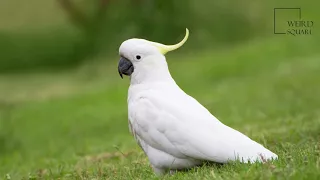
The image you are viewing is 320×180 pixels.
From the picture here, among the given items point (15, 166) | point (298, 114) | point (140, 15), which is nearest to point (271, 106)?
point (298, 114)

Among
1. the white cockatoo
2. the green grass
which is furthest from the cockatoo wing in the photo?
the green grass

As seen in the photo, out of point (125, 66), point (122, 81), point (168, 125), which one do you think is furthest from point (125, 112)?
point (168, 125)

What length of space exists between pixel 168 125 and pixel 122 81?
1063 centimetres

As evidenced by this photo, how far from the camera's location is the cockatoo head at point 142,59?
15.3ft

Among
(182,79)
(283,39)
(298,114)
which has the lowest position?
(298,114)

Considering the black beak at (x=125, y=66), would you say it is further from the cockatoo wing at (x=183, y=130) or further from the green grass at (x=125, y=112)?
the green grass at (x=125, y=112)

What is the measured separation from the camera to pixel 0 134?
420 inches

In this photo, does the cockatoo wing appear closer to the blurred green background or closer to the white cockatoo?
the white cockatoo

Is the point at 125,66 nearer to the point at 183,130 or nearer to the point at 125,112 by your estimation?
the point at 183,130

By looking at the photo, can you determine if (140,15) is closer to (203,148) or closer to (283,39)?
(283,39)

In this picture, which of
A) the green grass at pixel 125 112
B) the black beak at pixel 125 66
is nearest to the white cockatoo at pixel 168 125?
the black beak at pixel 125 66

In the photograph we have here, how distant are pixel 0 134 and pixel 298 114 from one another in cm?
499

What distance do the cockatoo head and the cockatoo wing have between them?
0.16 meters

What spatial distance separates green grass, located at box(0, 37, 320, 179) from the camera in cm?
523
